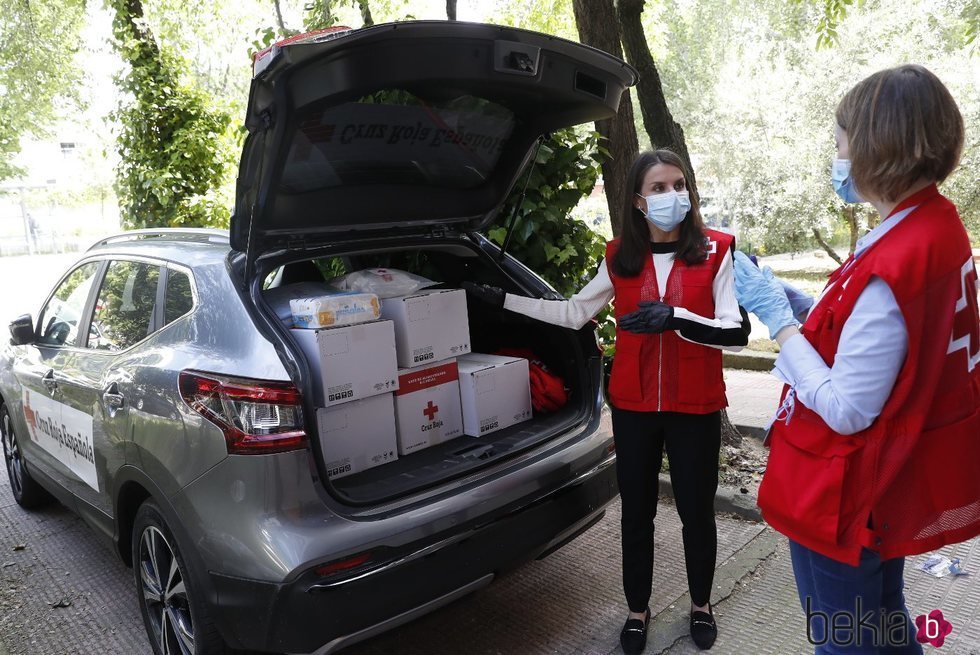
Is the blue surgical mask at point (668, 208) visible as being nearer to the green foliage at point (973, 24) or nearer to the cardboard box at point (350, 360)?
the cardboard box at point (350, 360)

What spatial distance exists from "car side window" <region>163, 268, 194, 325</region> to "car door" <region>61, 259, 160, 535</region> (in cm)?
9

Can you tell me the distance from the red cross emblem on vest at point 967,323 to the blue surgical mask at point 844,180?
0.97ft

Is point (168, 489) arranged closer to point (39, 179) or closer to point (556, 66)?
point (556, 66)

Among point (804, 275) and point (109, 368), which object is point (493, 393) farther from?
point (804, 275)

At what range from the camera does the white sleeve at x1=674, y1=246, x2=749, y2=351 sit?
248cm

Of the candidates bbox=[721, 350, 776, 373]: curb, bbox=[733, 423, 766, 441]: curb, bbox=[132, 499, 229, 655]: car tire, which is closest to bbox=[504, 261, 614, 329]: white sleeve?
bbox=[132, 499, 229, 655]: car tire

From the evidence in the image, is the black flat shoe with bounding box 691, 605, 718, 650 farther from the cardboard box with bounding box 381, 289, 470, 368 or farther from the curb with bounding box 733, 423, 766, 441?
the curb with bounding box 733, 423, 766, 441

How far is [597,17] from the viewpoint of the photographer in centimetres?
474

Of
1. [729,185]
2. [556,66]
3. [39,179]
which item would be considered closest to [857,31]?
[729,185]

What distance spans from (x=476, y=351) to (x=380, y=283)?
0.70 m

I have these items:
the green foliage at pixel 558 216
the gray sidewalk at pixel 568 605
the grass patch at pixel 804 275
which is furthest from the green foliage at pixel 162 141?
the grass patch at pixel 804 275

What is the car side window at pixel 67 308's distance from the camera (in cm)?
362

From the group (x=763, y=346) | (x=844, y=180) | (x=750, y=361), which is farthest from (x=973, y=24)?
(x=844, y=180)

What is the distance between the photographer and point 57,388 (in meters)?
3.43
